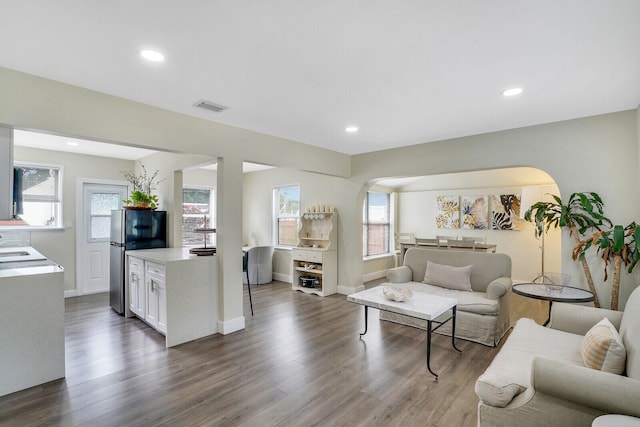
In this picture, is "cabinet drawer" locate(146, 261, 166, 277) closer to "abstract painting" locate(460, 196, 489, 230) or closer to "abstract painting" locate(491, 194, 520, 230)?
"abstract painting" locate(460, 196, 489, 230)

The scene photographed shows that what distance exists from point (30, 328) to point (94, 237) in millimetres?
3431

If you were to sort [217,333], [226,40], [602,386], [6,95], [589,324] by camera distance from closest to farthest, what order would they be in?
1. [602,386]
2. [226,40]
3. [6,95]
4. [589,324]
5. [217,333]

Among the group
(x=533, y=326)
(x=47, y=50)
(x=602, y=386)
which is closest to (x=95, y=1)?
(x=47, y=50)

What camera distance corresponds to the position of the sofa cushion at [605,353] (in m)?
1.64

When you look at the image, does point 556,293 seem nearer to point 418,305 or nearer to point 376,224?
point 418,305

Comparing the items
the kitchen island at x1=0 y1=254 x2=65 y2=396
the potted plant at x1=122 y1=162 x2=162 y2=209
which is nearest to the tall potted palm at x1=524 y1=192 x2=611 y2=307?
the kitchen island at x1=0 y1=254 x2=65 y2=396

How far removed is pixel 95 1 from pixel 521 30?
236 cm

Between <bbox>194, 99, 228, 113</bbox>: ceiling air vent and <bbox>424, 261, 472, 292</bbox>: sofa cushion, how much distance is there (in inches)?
134

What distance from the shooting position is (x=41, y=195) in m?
5.06

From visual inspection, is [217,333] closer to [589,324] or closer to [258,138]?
[258,138]

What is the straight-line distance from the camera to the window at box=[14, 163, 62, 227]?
493 cm

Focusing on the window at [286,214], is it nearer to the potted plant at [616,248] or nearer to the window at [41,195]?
the window at [41,195]

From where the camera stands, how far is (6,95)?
2303 millimetres

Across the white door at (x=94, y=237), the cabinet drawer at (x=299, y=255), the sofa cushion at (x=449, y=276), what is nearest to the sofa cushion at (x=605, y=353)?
the sofa cushion at (x=449, y=276)
